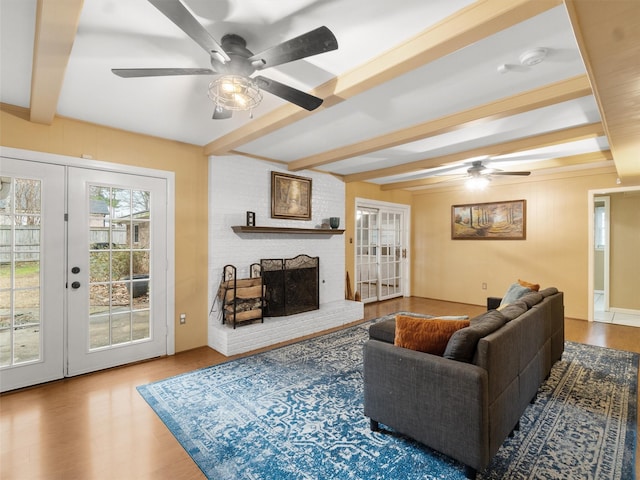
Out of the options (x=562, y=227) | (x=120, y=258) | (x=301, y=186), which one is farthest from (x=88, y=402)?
(x=562, y=227)

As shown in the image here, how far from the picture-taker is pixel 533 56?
1986 millimetres

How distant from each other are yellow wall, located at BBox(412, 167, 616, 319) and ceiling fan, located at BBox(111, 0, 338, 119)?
17.2 ft

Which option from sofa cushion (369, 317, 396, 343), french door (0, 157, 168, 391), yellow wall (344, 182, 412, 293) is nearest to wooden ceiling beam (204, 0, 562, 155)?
sofa cushion (369, 317, 396, 343)

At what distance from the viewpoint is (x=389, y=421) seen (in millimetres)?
2074

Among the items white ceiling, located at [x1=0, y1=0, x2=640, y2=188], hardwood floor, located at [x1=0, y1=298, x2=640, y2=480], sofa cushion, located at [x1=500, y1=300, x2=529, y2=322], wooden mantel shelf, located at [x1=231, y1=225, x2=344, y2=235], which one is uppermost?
white ceiling, located at [x1=0, y1=0, x2=640, y2=188]

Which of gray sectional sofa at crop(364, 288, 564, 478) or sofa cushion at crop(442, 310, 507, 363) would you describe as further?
sofa cushion at crop(442, 310, 507, 363)

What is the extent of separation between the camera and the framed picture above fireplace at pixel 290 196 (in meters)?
4.67

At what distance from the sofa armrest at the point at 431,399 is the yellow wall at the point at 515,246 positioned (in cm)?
490

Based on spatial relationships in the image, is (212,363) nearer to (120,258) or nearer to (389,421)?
(120,258)

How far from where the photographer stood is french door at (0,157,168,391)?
9.32 ft

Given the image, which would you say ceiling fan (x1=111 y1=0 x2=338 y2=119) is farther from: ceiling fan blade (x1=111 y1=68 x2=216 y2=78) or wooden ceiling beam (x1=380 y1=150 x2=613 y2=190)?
wooden ceiling beam (x1=380 y1=150 x2=613 y2=190)

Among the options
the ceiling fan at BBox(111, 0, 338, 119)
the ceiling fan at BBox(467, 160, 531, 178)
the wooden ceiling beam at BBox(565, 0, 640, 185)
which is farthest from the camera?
the ceiling fan at BBox(467, 160, 531, 178)

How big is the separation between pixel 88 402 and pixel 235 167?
2936mm

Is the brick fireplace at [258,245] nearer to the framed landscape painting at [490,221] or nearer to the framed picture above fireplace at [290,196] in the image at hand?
the framed picture above fireplace at [290,196]
